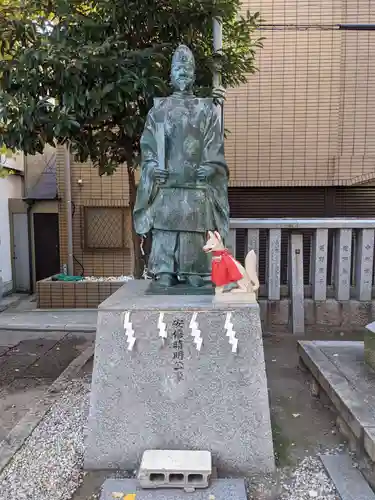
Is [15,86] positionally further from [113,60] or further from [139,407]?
[139,407]

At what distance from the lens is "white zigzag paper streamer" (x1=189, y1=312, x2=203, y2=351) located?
3039 mm

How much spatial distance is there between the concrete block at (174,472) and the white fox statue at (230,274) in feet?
3.72

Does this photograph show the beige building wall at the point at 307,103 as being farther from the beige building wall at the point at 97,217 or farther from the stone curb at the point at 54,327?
the stone curb at the point at 54,327

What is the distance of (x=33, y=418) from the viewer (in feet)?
12.2

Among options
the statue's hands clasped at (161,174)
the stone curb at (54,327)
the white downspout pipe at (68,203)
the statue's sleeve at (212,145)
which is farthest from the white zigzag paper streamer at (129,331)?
the white downspout pipe at (68,203)

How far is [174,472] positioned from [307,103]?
7346mm

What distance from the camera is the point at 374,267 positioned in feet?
22.5

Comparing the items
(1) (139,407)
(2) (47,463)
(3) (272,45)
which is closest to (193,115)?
(1) (139,407)

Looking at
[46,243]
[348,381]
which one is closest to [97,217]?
[46,243]

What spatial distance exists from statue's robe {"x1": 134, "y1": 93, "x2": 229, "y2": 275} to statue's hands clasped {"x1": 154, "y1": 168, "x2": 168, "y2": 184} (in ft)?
0.16

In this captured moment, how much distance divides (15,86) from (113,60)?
1.13 meters

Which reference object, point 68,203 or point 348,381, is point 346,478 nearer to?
point 348,381

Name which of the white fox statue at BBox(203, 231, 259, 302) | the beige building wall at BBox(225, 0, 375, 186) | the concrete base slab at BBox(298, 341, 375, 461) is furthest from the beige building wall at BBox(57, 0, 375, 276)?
the white fox statue at BBox(203, 231, 259, 302)

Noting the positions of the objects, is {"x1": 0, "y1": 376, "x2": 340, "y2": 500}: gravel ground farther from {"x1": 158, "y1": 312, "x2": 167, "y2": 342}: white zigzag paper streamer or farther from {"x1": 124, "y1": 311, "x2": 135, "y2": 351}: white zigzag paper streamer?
{"x1": 158, "y1": 312, "x2": 167, "y2": 342}: white zigzag paper streamer
